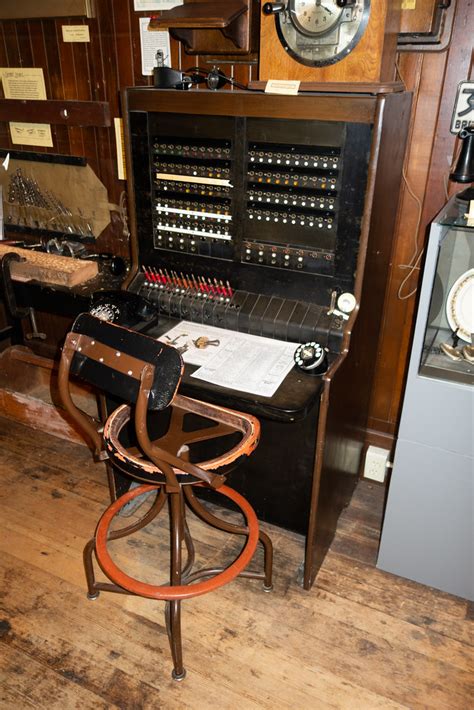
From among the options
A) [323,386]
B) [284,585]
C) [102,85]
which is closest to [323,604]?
[284,585]

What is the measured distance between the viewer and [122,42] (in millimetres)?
2398

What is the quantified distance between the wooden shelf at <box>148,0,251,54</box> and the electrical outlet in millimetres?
1712

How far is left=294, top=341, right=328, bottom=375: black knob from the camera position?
5.66ft

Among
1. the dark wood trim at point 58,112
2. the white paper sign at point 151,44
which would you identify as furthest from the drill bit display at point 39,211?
the white paper sign at point 151,44

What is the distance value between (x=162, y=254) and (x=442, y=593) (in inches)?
64.4

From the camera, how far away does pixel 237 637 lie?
1.91 m

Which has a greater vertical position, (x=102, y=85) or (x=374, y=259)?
(x=102, y=85)

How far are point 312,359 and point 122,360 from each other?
628 millimetres

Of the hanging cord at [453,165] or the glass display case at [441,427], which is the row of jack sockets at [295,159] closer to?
the glass display case at [441,427]

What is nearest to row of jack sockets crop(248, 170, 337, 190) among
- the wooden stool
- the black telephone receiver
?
the black telephone receiver

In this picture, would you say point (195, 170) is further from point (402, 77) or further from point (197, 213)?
point (402, 77)

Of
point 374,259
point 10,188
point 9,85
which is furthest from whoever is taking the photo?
point 10,188

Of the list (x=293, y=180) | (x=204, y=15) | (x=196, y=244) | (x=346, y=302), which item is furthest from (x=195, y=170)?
(x=346, y=302)

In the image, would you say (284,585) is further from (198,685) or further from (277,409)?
(277,409)
